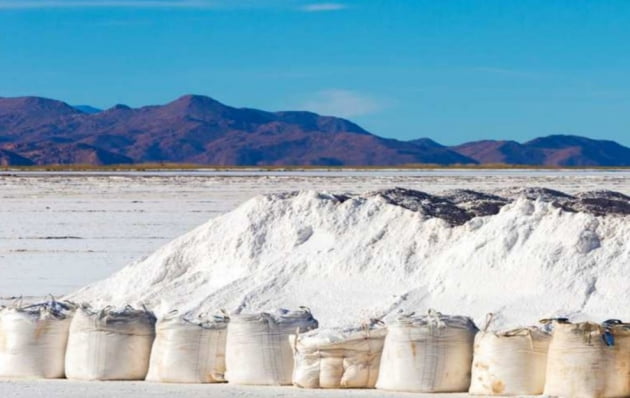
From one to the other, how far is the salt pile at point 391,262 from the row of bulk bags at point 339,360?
56.2 inches

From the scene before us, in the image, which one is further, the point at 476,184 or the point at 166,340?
the point at 476,184

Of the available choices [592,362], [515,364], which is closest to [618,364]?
[592,362]

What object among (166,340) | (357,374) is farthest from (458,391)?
(166,340)

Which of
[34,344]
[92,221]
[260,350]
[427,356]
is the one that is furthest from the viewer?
[92,221]

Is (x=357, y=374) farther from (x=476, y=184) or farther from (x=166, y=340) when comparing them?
(x=476, y=184)

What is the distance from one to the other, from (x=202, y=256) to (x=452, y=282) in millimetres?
2730

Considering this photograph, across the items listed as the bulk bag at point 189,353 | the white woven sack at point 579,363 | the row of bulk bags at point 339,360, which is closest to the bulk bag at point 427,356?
the row of bulk bags at point 339,360

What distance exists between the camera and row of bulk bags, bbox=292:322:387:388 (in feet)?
25.6

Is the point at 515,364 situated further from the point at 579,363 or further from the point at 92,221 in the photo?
the point at 92,221

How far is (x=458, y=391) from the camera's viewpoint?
7.71 meters

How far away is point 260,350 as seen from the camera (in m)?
8.03

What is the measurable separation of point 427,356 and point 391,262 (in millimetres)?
2563

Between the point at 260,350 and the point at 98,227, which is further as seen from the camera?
the point at 98,227

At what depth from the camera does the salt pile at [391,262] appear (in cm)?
917
